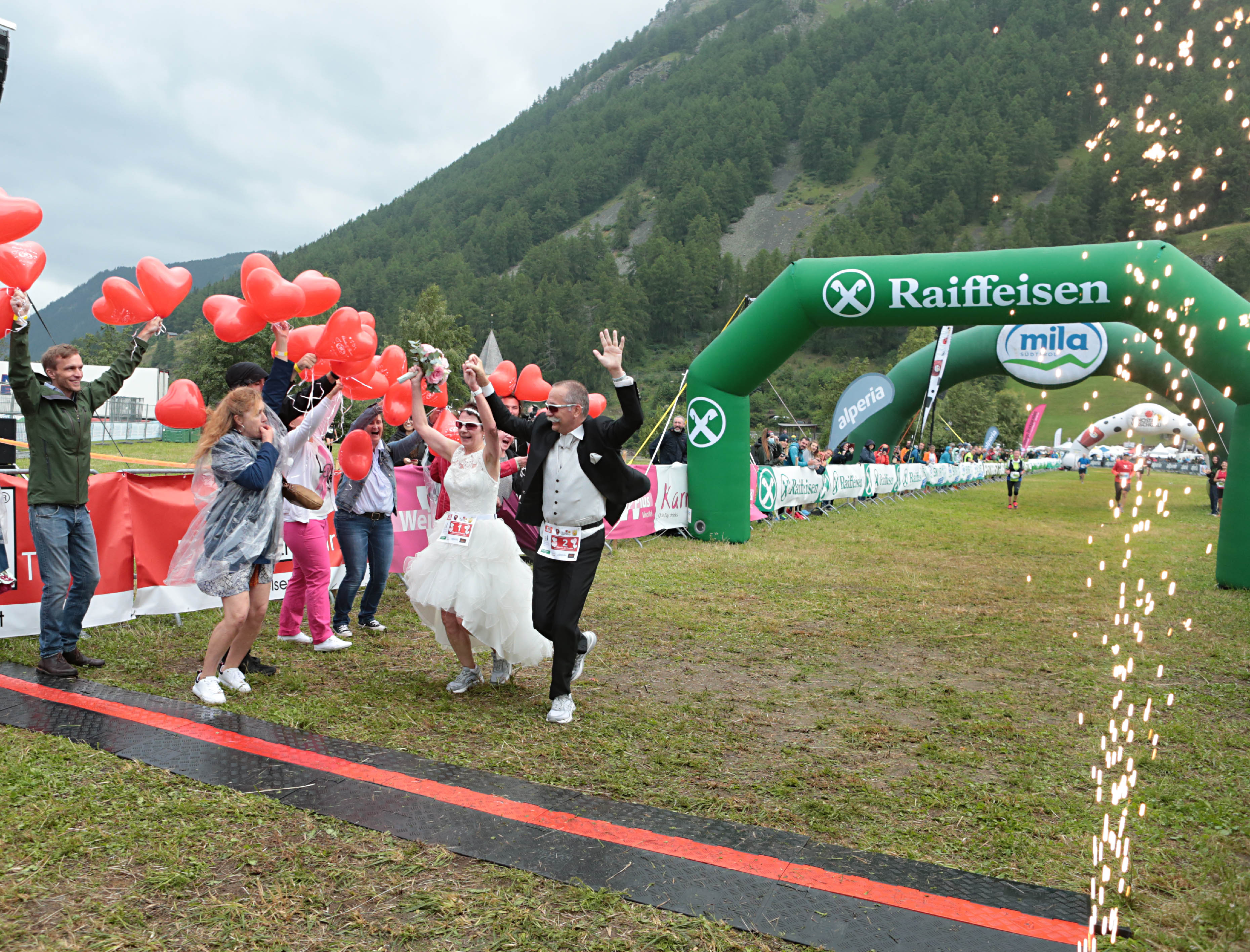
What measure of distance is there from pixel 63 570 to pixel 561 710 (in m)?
3.43

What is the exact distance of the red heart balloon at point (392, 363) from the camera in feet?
22.9

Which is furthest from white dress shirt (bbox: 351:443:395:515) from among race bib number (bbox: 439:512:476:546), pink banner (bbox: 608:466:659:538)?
pink banner (bbox: 608:466:659:538)

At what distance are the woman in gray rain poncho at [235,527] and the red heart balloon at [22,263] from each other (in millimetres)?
1461

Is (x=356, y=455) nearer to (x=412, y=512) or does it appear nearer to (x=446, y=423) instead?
(x=446, y=423)

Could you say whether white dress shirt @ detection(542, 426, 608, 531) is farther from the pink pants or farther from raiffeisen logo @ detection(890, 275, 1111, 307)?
raiffeisen logo @ detection(890, 275, 1111, 307)

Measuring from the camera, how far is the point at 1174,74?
593 cm

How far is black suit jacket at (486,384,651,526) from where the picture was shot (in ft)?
16.0

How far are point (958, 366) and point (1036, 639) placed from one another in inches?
608

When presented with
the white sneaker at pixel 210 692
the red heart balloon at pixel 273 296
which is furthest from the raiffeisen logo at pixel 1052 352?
the white sneaker at pixel 210 692

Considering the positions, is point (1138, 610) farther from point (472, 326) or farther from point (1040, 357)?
point (472, 326)

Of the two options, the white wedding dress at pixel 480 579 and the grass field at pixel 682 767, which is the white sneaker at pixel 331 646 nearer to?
the grass field at pixel 682 767

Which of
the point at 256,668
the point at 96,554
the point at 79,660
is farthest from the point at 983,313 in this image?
the point at 79,660

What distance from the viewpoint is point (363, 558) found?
6941mm

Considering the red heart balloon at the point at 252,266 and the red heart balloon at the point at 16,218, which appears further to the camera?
the red heart balloon at the point at 252,266
